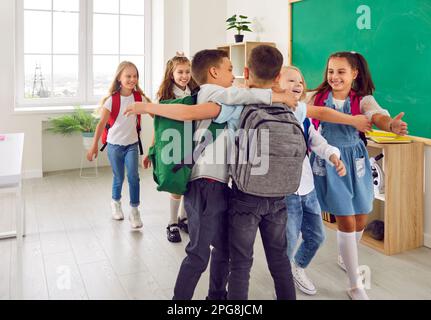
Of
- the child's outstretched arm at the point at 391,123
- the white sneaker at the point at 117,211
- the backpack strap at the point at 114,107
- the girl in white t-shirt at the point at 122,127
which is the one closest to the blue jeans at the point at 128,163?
the girl in white t-shirt at the point at 122,127

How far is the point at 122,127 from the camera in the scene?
10.3 feet

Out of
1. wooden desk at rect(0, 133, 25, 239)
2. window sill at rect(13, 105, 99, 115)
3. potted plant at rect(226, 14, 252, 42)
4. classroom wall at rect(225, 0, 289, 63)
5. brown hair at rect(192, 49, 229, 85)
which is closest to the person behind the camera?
brown hair at rect(192, 49, 229, 85)

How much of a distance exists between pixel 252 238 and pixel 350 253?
0.75m

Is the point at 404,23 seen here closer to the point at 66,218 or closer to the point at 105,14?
the point at 66,218

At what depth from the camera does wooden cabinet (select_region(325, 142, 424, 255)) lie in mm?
2764

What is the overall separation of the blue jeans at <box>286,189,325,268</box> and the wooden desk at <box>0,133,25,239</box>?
3.99 ft

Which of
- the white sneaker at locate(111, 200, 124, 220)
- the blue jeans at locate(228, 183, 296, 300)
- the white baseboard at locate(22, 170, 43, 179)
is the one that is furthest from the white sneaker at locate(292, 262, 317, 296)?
the white baseboard at locate(22, 170, 43, 179)

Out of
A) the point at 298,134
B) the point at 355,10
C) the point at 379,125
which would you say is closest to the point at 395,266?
the point at 379,125

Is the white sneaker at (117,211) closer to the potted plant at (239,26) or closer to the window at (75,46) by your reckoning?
the potted plant at (239,26)

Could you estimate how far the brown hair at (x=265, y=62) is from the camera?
5.31 ft

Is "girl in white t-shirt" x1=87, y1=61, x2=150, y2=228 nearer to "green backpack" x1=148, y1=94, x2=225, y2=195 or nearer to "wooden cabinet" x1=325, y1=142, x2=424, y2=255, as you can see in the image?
"green backpack" x1=148, y1=94, x2=225, y2=195

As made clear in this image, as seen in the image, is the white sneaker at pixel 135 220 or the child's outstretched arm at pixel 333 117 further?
the white sneaker at pixel 135 220

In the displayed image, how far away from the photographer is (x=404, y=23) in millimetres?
2885

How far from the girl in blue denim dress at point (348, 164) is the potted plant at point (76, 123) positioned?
329cm
